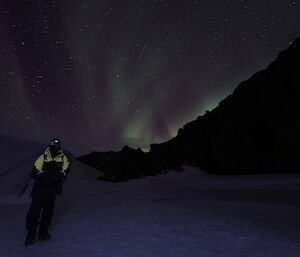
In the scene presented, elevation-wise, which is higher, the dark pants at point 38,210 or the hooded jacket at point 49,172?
the hooded jacket at point 49,172

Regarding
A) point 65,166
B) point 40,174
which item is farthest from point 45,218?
point 65,166

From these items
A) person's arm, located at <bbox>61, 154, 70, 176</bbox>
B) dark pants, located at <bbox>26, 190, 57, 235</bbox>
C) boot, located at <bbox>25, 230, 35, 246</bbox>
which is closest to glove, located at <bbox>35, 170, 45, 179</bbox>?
dark pants, located at <bbox>26, 190, 57, 235</bbox>

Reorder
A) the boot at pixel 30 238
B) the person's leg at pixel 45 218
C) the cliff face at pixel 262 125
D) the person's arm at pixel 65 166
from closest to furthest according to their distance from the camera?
the boot at pixel 30 238 < the person's leg at pixel 45 218 < the person's arm at pixel 65 166 < the cliff face at pixel 262 125

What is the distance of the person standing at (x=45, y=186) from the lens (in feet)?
21.0

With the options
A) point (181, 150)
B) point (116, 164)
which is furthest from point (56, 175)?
point (116, 164)

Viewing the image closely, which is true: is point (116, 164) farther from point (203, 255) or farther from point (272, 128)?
point (203, 255)

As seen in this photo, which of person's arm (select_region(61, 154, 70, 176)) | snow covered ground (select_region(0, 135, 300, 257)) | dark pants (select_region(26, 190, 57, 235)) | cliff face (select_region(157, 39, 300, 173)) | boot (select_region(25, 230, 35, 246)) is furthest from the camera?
cliff face (select_region(157, 39, 300, 173))

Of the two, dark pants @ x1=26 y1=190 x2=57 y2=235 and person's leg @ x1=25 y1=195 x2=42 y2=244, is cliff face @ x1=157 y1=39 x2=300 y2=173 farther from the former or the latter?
Result: person's leg @ x1=25 y1=195 x2=42 y2=244

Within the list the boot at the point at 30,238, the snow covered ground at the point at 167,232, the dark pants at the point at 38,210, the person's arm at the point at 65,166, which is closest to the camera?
the snow covered ground at the point at 167,232

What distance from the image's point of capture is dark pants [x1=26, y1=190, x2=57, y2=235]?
6.37 metres

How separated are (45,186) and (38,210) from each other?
1.52 feet

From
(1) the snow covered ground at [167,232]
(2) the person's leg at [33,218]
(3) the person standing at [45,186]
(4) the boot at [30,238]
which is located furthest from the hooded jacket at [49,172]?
(1) the snow covered ground at [167,232]

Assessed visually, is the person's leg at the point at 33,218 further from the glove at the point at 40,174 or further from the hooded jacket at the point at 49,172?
the glove at the point at 40,174

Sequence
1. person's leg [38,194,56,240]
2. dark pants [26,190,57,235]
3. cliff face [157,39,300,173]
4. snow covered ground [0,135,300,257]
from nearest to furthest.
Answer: snow covered ground [0,135,300,257] → dark pants [26,190,57,235] → person's leg [38,194,56,240] → cliff face [157,39,300,173]
